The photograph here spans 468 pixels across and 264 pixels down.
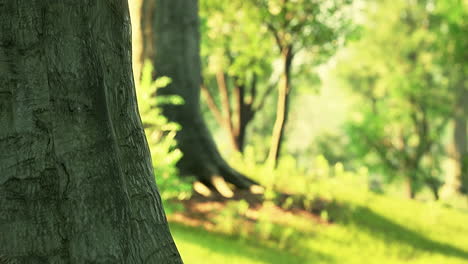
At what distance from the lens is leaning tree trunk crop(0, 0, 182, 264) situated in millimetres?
2787

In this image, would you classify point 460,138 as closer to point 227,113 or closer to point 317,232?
point 227,113

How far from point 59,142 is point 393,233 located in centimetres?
991

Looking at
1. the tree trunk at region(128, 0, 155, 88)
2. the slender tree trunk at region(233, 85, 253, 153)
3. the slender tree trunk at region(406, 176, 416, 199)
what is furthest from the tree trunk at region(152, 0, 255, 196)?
the slender tree trunk at region(406, 176, 416, 199)

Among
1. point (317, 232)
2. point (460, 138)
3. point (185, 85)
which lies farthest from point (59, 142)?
point (460, 138)

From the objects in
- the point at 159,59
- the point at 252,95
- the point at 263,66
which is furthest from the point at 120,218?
the point at 252,95

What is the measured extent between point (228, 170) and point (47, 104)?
8.92m

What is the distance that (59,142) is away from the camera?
9.32 feet

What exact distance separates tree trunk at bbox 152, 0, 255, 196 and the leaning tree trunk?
821 cm

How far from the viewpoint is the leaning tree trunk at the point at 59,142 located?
9.14ft

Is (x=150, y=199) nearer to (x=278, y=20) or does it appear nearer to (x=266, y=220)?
(x=266, y=220)

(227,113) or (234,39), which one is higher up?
(234,39)

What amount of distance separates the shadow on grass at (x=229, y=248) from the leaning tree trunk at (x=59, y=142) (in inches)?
186

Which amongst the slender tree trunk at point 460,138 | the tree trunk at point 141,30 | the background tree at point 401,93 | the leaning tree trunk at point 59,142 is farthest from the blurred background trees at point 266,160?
the slender tree trunk at point 460,138

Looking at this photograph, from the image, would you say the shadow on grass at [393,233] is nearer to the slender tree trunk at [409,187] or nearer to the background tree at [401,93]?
the background tree at [401,93]
